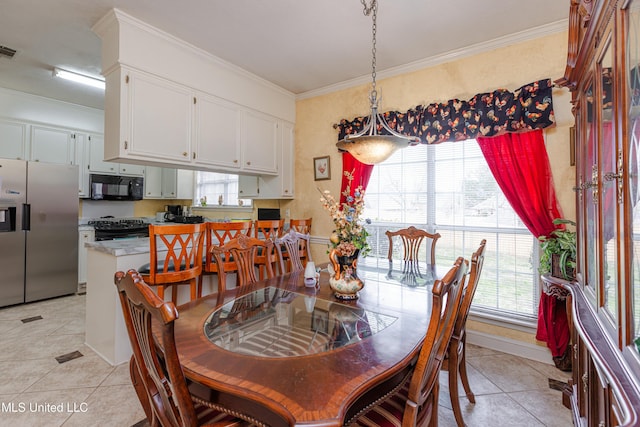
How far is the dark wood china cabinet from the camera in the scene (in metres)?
0.78

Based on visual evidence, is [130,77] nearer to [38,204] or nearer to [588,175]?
[38,204]

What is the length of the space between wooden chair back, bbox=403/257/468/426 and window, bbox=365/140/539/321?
73.6 inches

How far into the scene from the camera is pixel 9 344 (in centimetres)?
260

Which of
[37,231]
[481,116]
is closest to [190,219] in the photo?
[37,231]

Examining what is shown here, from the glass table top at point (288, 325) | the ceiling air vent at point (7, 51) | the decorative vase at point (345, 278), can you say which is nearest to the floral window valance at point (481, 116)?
the decorative vase at point (345, 278)

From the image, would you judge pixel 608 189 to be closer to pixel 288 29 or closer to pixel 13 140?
pixel 288 29

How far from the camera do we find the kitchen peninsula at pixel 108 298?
2.31 m

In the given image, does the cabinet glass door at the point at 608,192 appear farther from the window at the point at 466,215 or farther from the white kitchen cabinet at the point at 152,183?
the white kitchen cabinet at the point at 152,183

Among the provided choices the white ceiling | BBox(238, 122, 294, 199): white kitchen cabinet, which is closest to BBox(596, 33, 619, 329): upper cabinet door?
the white ceiling

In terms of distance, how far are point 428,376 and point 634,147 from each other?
95 centimetres

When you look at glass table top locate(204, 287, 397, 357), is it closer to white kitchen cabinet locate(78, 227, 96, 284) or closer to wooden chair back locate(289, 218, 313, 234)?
wooden chair back locate(289, 218, 313, 234)

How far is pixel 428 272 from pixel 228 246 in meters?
1.51

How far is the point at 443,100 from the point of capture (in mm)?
2961

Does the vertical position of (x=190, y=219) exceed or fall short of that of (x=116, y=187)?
it falls short
